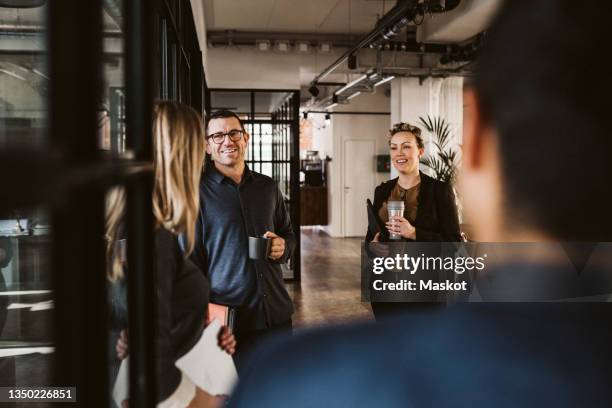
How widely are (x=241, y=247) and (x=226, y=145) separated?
367 millimetres

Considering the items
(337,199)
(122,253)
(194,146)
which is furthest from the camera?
(337,199)

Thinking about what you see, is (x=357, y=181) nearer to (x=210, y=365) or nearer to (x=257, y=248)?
(x=257, y=248)

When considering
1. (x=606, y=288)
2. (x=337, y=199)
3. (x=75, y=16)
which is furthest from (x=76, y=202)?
(x=337, y=199)

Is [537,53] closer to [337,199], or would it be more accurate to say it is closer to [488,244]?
[488,244]

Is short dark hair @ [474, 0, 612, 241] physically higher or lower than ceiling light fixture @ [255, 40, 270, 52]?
lower

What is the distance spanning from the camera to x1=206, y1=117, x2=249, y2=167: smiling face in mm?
1878

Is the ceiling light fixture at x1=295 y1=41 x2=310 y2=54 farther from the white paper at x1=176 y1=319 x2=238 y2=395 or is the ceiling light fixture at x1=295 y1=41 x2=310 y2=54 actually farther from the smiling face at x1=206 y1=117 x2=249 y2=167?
the white paper at x1=176 y1=319 x2=238 y2=395

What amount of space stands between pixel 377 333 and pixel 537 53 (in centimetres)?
44

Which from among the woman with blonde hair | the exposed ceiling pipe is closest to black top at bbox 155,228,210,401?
the woman with blonde hair

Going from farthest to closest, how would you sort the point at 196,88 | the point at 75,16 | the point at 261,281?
the point at 196,88
the point at 261,281
the point at 75,16

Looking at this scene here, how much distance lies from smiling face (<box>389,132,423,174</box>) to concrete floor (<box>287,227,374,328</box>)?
1181mm

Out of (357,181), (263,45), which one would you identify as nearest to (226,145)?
(263,45)

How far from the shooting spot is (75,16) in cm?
27

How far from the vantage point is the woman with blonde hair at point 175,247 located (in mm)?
873
